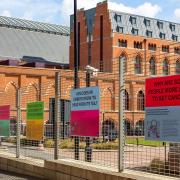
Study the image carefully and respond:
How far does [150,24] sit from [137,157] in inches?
3296

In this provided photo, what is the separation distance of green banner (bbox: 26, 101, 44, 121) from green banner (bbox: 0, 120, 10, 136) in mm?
1972

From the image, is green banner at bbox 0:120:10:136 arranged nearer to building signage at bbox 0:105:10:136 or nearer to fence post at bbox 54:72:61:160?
building signage at bbox 0:105:10:136

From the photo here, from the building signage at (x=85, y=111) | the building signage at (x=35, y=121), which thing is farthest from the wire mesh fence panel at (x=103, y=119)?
the building signage at (x=35, y=121)

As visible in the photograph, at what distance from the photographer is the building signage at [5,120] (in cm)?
1540

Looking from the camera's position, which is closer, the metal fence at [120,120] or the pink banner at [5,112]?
the metal fence at [120,120]

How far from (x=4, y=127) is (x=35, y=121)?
2.89 m

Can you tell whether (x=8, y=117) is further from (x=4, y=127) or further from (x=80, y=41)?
(x=80, y=41)

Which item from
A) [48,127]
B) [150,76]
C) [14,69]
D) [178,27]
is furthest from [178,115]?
[178,27]

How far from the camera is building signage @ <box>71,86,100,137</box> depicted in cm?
1045

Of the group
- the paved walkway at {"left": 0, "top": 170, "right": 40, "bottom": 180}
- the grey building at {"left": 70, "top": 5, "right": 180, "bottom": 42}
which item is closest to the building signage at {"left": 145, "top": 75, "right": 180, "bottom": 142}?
the paved walkway at {"left": 0, "top": 170, "right": 40, "bottom": 180}

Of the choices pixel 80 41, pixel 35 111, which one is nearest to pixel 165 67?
pixel 35 111

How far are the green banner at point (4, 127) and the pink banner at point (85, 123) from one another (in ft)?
15.0

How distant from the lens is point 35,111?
1314 centimetres

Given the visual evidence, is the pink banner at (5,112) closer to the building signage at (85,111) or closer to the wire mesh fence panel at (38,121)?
the wire mesh fence panel at (38,121)
